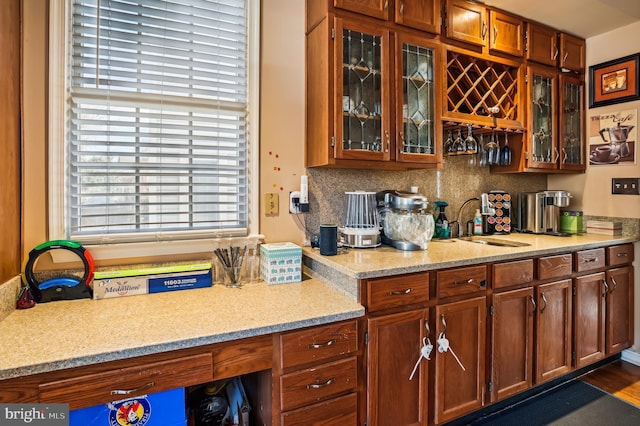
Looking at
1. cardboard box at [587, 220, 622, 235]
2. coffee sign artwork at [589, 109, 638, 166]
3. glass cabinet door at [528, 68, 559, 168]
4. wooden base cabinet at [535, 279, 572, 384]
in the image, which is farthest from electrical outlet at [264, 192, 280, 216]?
coffee sign artwork at [589, 109, 638, 166]

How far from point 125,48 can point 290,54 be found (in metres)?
0.86

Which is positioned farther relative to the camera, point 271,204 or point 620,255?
point 620,255

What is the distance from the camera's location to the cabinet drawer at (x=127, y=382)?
1060 mm

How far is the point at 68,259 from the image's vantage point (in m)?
1.63

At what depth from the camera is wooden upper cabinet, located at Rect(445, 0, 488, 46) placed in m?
2.24

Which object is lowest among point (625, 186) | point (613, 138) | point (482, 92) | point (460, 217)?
point (460, 217)

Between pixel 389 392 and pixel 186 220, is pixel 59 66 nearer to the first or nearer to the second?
pixel 186 220

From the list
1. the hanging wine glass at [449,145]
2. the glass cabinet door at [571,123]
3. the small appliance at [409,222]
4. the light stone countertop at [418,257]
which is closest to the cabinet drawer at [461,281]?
the light stone countertop at [418,257]

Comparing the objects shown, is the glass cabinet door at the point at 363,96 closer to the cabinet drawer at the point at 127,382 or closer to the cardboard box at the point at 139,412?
the cabinet drawer at the point at 127,382

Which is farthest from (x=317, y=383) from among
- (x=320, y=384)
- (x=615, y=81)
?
(x=615, y=81)

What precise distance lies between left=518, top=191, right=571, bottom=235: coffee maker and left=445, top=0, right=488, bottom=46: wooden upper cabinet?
1297 millimetres

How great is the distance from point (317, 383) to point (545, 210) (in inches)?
94.5

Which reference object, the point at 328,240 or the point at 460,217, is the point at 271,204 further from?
the point at 460,217

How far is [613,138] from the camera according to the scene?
2.78 metres
